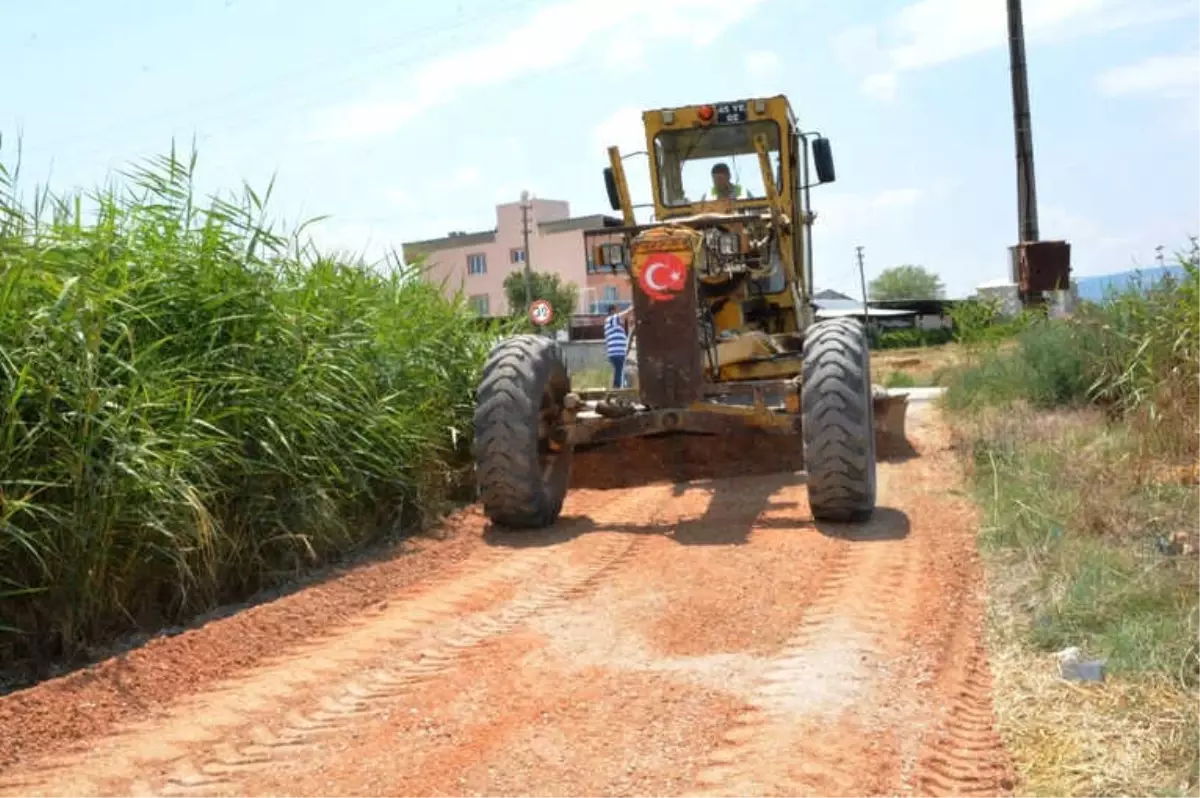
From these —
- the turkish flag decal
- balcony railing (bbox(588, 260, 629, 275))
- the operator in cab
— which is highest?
the operator in cab

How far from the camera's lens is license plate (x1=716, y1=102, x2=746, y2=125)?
967 centimetres

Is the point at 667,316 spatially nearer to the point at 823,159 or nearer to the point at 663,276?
the point at 663,276

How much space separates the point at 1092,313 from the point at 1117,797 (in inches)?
312

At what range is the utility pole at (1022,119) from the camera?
17500 mm

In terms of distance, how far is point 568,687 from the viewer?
4414 mm

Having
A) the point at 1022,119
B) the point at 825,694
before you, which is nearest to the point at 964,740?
the point at 825,694

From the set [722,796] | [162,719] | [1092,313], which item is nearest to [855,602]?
[722,796]

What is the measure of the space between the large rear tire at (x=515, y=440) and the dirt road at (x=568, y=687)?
1.98 feet

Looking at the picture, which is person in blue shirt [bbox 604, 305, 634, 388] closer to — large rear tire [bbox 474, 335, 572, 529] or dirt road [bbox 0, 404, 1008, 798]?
large rear tire [bbox 474, 335, 572, 529]

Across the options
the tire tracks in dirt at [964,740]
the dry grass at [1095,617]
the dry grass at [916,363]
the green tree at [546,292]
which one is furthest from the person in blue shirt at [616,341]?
the green tree at [546,292]

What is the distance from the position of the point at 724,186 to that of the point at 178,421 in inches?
209

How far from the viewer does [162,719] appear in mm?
4355

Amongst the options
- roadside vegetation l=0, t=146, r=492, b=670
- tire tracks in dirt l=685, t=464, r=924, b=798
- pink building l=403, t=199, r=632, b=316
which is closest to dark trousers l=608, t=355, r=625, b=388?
roadside vegetation l=0, t=146, r=492, b=670

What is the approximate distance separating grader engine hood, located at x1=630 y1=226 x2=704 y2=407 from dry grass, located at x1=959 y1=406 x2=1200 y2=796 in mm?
1871
